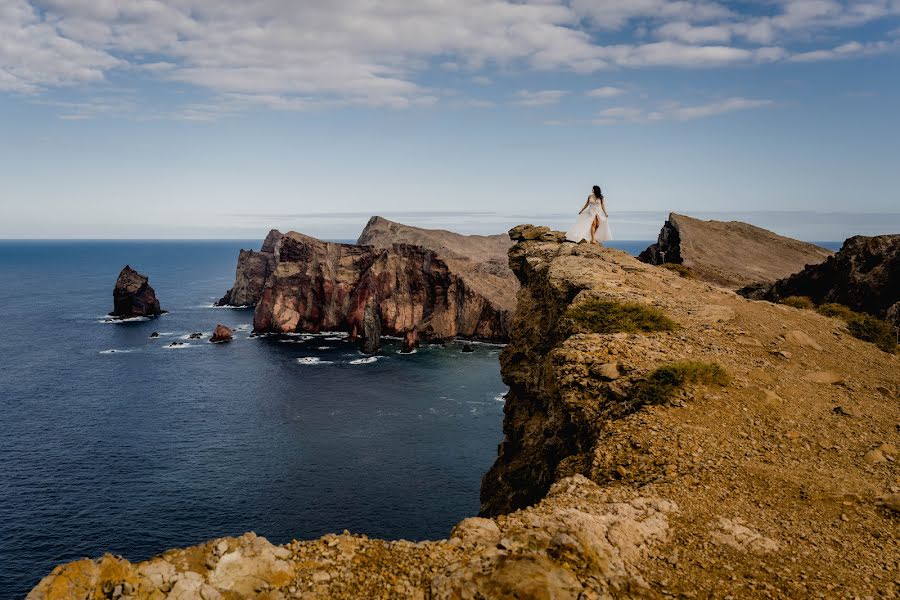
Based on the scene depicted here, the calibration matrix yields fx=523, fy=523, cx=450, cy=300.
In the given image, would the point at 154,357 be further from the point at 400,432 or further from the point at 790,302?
the point at 790,302

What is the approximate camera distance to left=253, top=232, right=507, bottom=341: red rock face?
425 feet

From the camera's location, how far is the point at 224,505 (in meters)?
48.1

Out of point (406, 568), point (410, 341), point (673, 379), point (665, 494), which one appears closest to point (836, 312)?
point (673, 379)

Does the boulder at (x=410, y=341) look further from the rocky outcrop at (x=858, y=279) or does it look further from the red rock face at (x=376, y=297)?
the rocky outcrop at (x=858, y=279)

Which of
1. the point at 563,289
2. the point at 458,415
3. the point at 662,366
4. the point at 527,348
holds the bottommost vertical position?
the point at 458,415

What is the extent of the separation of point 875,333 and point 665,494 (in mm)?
17337

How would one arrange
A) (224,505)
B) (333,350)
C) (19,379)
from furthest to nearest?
(333,350), (19,379), (224,505)

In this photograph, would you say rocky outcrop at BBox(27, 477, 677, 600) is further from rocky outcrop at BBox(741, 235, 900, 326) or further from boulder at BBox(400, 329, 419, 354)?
boulder at BBox(400, 329, 419, 354)

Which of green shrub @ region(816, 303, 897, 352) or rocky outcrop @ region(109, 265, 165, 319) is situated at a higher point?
green shrub @ region(816, 303, 897, 352)

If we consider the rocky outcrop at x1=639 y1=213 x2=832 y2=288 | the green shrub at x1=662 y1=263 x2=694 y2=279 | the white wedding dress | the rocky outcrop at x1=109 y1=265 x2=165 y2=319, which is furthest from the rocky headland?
the white wedding dress

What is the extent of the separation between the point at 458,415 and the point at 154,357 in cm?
6579

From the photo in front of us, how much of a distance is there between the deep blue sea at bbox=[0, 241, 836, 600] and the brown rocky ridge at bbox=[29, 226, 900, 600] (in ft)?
103

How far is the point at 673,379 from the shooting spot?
15625 millimetres

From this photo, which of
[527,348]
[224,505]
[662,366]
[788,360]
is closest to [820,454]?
[662,366]
